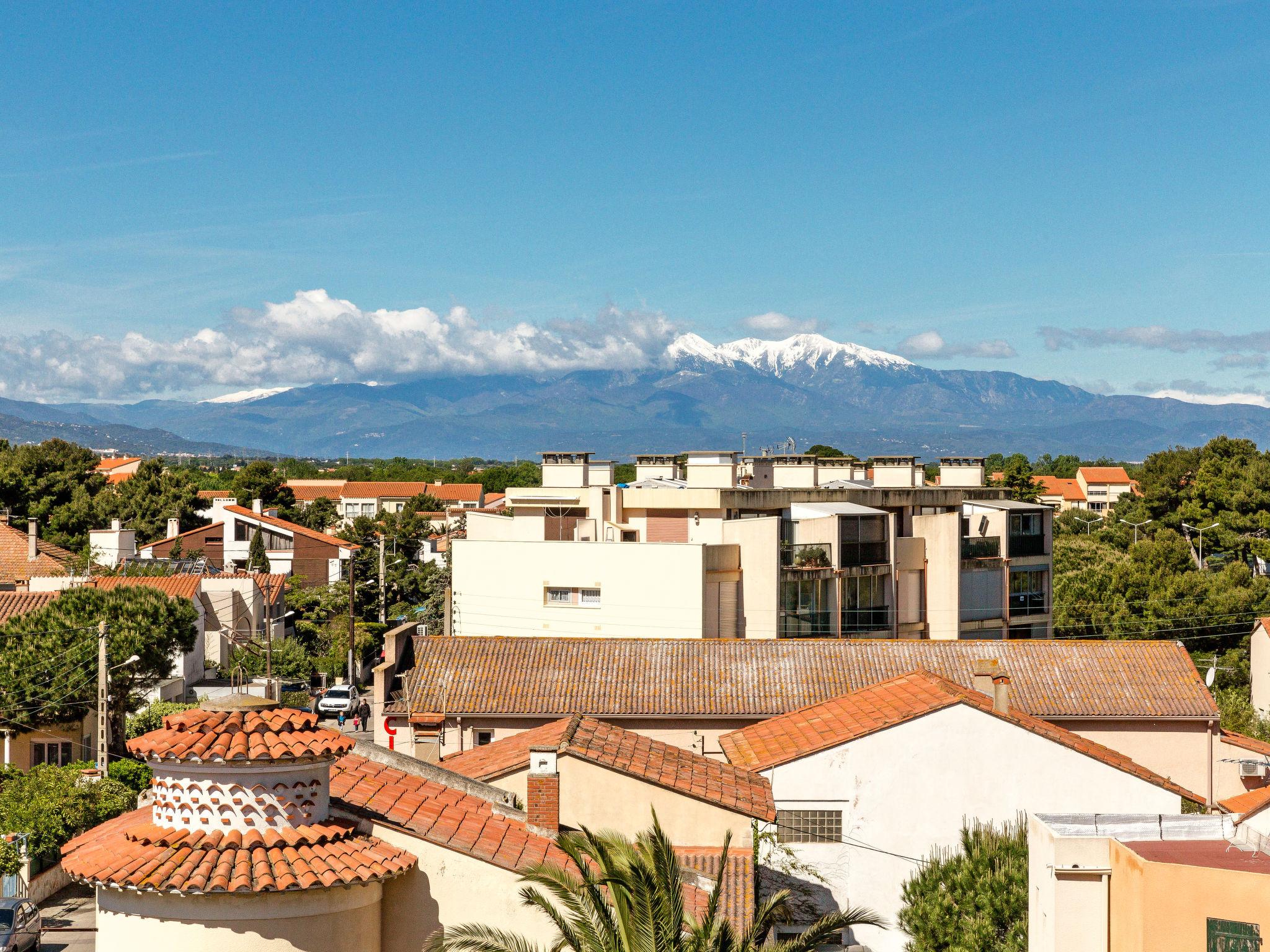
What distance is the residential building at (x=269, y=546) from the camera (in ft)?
273

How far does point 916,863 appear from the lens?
21250 millimetres

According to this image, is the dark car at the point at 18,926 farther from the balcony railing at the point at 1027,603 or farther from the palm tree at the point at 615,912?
the balcony railing at the point at 1027,603

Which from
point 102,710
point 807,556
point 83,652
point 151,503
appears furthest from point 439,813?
point 151,503

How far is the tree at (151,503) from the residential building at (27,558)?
2300 centimetres

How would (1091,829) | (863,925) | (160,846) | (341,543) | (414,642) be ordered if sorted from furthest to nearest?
(341,543) < (414,642) < (863,925) < (1091,829) < (160,846)

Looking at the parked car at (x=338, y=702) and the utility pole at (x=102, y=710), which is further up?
the utility pole at (x=102, y=710)

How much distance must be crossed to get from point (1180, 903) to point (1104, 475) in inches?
6896

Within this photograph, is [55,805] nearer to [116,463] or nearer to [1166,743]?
[1166,743]

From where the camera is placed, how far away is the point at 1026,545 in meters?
51.8

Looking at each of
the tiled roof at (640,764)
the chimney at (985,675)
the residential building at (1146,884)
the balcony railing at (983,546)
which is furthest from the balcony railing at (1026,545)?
the residential building at (1146,884)

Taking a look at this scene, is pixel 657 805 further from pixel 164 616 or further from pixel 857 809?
pixel 164 616

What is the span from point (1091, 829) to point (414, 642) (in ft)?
80.1

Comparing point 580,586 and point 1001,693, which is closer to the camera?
point 1001,693

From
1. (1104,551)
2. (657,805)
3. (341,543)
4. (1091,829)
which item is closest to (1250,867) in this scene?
(1091,829)
